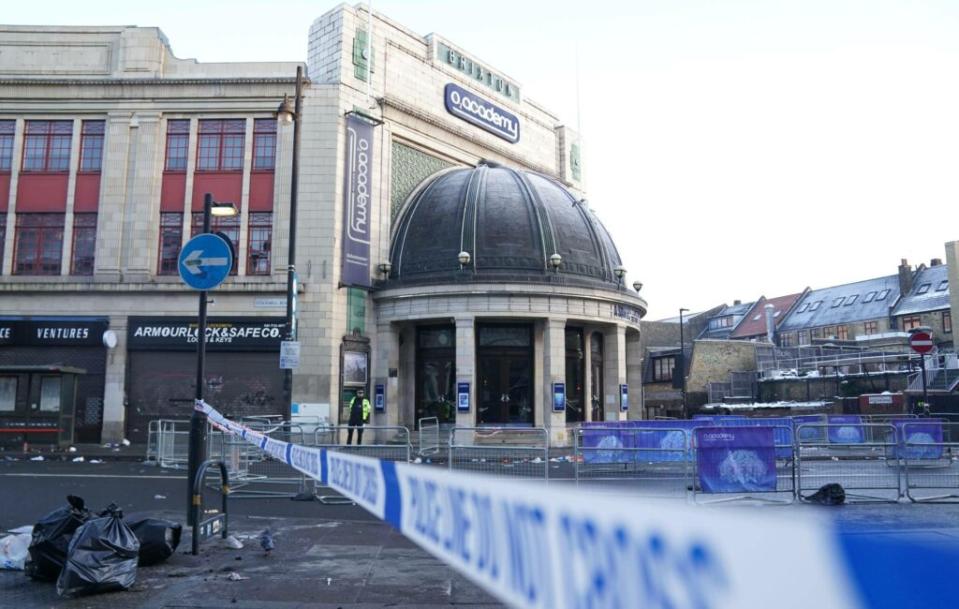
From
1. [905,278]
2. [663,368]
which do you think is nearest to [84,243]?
[663,368]

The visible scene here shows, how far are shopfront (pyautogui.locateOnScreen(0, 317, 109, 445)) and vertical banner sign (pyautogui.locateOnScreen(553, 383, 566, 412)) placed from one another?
16696mm

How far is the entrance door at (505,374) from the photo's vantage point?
26609 mm

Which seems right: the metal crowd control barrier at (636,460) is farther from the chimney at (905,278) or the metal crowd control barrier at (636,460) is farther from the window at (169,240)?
the chimney at (905,278)

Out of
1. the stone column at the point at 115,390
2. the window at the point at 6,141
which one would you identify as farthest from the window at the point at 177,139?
the stone column at the point at 115,390

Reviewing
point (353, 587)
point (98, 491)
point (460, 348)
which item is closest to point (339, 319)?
point (460, 348)

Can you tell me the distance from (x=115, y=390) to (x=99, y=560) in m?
20.8

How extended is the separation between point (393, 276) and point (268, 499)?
15.8 m

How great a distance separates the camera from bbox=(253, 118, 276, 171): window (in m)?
26.2

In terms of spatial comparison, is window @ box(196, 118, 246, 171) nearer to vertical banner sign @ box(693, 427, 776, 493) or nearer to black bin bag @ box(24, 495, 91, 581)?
vertical banner sign @ box(693, 427, 776, 493)

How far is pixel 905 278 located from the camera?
6206cm

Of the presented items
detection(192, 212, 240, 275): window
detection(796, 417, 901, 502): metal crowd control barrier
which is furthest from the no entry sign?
detection(192, 212, 240, 275): window

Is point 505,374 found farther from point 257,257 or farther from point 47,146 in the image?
point 47,146

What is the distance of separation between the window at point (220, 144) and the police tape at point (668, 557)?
88.0 feet

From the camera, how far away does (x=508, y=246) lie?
27672 mm
